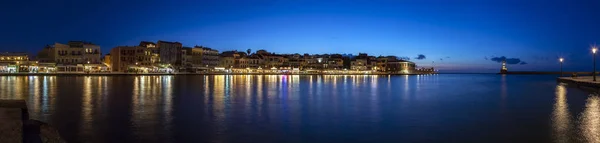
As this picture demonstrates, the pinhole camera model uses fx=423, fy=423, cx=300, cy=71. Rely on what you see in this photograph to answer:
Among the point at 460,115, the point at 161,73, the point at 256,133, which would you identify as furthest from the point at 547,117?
the point at 161,73

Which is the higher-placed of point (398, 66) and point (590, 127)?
point (398, 66)

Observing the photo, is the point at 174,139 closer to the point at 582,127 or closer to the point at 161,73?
the point at 582,127

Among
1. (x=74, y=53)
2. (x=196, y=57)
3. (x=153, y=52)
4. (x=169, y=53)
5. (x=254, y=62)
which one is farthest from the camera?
(x=254, y=62)

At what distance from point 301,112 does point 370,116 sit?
8.83 ft

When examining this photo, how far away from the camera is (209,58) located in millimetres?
105000

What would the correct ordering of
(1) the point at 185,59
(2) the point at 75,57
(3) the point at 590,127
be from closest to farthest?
(3) the point at 590,127
(2) the point at 75,57
(1) the point at 185,59

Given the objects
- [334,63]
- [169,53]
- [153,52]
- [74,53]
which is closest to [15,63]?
[74,53]

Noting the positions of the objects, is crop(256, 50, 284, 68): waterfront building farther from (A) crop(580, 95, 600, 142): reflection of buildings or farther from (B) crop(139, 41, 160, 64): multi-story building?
(A) crop(580, 95, 600, 142): reflection of buildings

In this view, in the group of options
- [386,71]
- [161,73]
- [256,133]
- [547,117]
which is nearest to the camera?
[256,133]

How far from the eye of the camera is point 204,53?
4050 inches

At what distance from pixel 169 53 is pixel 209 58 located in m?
14.4

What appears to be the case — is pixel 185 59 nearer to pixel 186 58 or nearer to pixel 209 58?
pixel 186 58

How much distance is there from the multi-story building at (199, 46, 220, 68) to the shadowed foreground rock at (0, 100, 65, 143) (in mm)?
96832

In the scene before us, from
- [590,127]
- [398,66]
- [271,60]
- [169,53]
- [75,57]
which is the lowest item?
[590,127]
